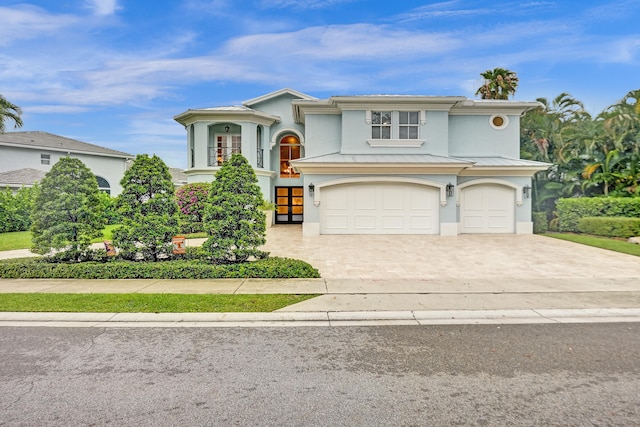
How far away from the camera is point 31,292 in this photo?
6738 millimetres

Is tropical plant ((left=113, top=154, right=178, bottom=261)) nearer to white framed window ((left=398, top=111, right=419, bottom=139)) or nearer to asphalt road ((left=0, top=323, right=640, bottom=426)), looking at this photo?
asphalt road ((left=0, top=323, right=640, bottom=426))

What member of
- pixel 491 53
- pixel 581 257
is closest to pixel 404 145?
pixel 581 257

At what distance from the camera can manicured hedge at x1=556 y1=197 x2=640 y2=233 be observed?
1617 centimetres

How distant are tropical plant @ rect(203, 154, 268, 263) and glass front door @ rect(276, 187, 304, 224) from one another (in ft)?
47.2

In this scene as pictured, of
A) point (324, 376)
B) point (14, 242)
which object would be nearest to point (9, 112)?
point (14, 242)

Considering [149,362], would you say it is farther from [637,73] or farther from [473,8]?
[637,73]

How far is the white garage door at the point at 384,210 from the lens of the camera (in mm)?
16828

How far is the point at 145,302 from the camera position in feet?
20.0

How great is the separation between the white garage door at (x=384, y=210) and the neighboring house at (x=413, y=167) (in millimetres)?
48

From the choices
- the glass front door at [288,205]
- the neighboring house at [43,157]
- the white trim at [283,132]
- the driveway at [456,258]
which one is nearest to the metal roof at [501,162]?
the driveway at [456,258]

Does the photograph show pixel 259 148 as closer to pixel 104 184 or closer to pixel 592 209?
pixel 104 184

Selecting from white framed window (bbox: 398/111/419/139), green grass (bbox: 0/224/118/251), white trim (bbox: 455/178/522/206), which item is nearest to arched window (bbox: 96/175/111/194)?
green grass (bbox: 0/224/118/251)

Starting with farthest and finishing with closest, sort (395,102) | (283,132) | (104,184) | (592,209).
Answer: (104,184), (283,132), (395,102), (592,209)

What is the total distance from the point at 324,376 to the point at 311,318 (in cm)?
183
